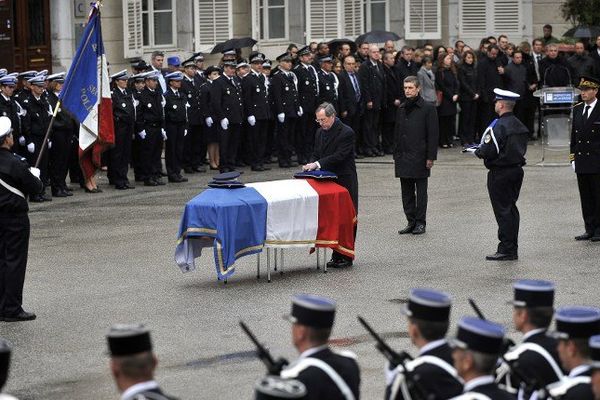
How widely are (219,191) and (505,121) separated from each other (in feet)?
11.1

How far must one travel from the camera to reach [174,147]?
78.0 ft

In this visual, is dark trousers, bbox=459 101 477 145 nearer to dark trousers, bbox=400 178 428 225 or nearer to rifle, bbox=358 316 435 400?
dark trousers, bbox=400 178 428 225

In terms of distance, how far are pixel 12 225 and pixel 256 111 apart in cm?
1241

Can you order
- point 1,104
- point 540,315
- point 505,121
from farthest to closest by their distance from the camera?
point 1,104 < point 505,121 < point 540,315

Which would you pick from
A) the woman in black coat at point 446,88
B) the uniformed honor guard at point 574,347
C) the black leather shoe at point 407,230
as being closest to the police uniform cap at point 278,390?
the uniformed honor guard at point 574,347

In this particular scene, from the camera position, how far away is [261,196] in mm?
14586

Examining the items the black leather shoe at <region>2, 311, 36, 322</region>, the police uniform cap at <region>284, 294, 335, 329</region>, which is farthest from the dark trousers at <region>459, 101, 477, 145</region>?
the police uniform cap at <region>284, 294, 335, 329</region>

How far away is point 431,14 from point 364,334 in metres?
22.7

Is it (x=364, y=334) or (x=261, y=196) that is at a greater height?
(x=261, y=196)

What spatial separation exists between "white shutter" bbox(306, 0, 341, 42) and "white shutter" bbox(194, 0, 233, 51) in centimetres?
205

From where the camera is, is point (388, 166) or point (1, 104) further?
point (388, 166)

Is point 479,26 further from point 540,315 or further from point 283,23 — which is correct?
point 540,315

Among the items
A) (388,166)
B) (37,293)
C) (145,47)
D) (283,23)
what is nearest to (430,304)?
(37,293)

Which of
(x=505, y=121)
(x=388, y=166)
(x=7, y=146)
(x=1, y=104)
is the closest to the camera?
(x=7, y=146)
